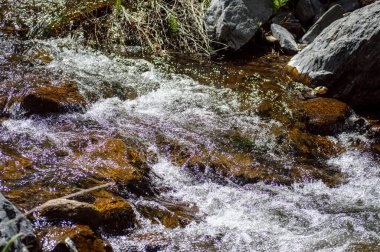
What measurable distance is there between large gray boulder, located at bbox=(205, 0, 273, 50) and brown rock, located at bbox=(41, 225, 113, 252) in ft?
15.8

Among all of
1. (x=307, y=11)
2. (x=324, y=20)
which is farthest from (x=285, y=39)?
(x=307, y=11)

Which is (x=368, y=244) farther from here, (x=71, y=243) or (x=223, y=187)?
(x=71, y=243)

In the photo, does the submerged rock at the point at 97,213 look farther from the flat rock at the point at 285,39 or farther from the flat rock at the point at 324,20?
the flat rock at the point at 324,20

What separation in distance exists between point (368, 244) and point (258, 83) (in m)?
3.29

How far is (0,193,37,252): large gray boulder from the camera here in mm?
1897

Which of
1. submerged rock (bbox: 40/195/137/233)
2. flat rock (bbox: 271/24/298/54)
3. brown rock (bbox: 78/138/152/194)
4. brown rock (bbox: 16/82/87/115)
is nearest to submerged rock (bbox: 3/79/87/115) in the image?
brown rock (bbox: 16/82/87/115)

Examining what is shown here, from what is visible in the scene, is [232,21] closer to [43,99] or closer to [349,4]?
[349,4]

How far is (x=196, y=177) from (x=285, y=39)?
4.05 metres

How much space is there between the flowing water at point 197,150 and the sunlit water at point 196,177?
1 centimetres

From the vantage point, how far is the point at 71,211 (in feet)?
8.94

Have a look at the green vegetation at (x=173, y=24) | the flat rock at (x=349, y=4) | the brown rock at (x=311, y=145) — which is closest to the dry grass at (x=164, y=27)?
the green vegetation at (x=173, y=24)

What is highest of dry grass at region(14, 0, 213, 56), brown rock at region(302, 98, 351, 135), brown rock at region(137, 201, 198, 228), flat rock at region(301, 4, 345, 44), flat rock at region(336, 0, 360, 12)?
flat rock at region(336, 0, 360, 12)

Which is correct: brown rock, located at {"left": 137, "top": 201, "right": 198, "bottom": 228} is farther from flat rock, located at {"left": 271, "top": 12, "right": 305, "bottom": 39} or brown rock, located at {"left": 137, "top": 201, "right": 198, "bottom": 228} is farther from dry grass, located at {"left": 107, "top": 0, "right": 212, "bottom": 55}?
flat rock, located at {"left": 271, "top": 12, "right": 305, "bottom": 39}

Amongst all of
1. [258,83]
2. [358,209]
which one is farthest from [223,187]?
[258,83]
